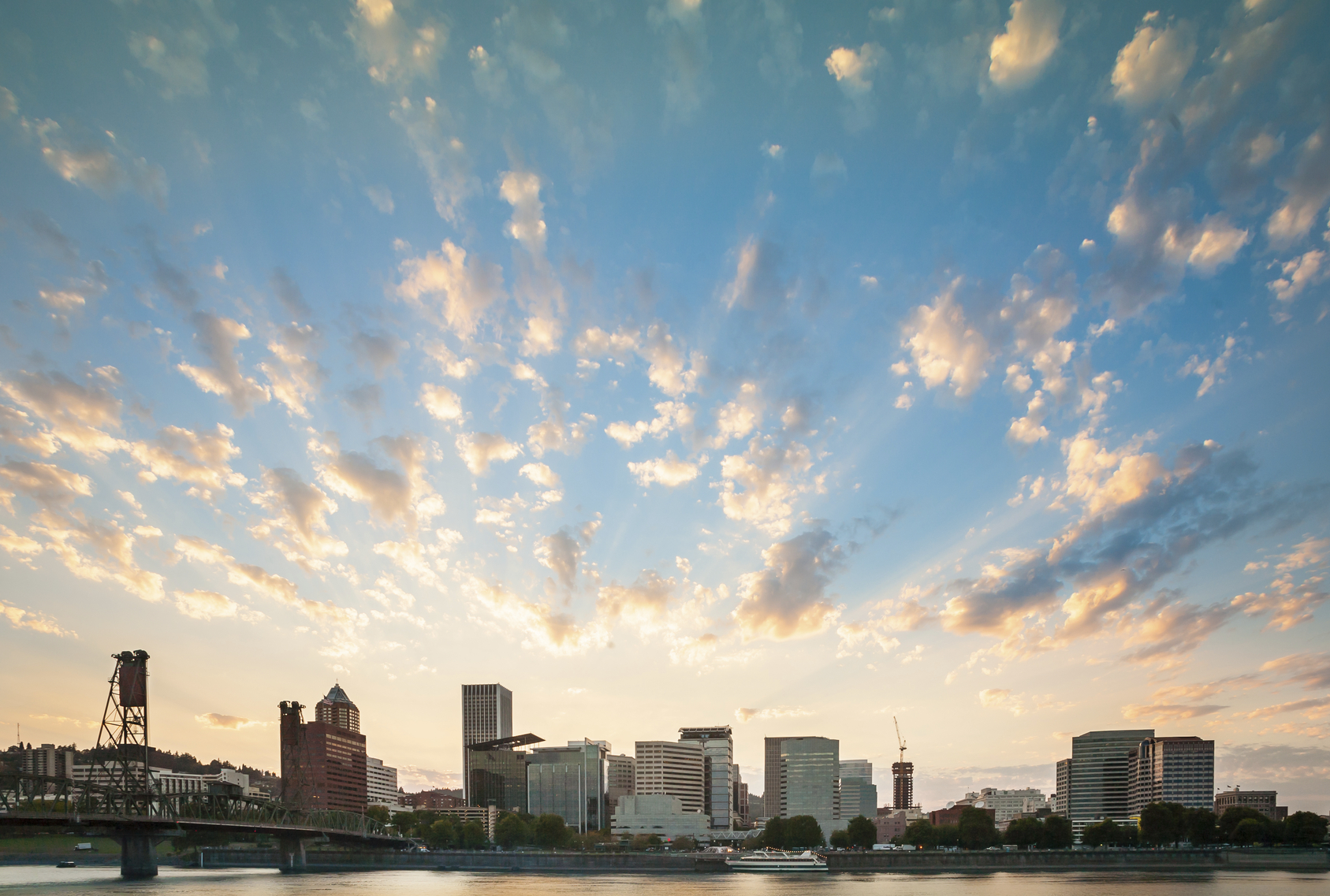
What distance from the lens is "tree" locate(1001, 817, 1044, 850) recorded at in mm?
170625

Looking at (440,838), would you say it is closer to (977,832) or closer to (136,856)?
(136,856)

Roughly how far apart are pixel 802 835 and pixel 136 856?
12392 cm

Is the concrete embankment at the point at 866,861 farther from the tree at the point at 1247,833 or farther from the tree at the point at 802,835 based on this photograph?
the tree at the point at 802,835

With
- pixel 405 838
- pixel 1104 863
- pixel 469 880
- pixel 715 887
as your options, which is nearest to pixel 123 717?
pixel 469 880

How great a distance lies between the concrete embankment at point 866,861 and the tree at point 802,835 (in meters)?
18.2

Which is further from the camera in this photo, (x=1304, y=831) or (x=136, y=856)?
(x=1304, y=831)

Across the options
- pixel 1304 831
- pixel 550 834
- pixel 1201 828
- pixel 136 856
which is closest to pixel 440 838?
pixel 550 834

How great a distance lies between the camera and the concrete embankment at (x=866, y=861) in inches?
5871

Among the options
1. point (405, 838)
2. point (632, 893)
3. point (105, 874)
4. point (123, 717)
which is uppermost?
point (123, 717)

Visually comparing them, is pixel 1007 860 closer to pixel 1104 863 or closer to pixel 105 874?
pixel 1104 863

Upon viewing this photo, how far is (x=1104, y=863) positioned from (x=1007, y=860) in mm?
15863

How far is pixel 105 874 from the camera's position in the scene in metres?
131

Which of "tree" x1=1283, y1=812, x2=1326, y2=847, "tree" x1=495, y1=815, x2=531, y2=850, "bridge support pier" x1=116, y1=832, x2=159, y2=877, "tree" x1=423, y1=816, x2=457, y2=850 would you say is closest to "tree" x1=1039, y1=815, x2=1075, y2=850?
"tree" x1=1283, y1=812, x2=1326, y2=847

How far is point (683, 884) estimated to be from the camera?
112 meters
